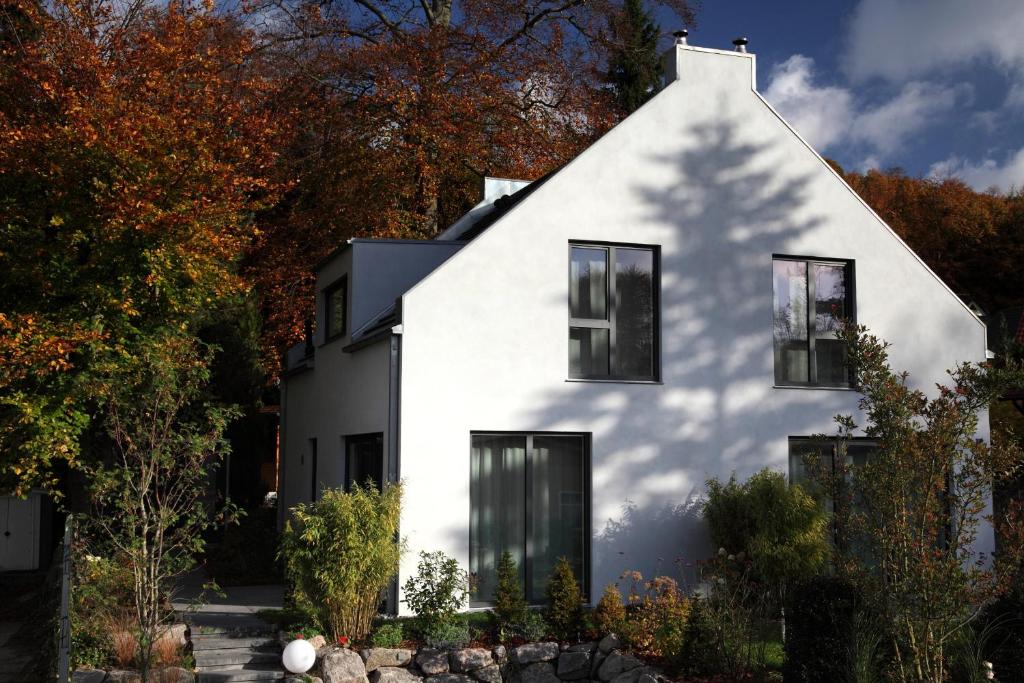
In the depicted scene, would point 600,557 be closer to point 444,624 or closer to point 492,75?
point 444,624

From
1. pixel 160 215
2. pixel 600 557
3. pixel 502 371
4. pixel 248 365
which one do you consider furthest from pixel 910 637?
pixel 248 365

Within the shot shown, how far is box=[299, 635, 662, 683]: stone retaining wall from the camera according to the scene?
33.6 ft

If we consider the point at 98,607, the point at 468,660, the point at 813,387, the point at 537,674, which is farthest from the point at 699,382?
the point at 98,607

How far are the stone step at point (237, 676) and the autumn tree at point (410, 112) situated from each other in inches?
484

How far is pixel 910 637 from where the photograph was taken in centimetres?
818

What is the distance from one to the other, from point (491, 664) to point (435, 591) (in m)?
1.01

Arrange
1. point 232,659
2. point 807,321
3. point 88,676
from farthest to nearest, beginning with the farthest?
point 807,321 → point 232,659 → point 88,676

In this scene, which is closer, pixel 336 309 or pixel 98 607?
pixel 98 607

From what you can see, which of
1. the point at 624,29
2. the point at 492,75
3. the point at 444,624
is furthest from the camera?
the point at 624,29

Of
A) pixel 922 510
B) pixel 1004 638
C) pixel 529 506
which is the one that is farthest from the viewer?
pixel 529 506

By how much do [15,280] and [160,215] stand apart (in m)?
2.43

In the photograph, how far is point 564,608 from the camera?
434 inches

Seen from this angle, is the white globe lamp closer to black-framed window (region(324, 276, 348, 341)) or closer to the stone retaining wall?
the stone retaining wall

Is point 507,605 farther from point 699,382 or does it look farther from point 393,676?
point 699,382
